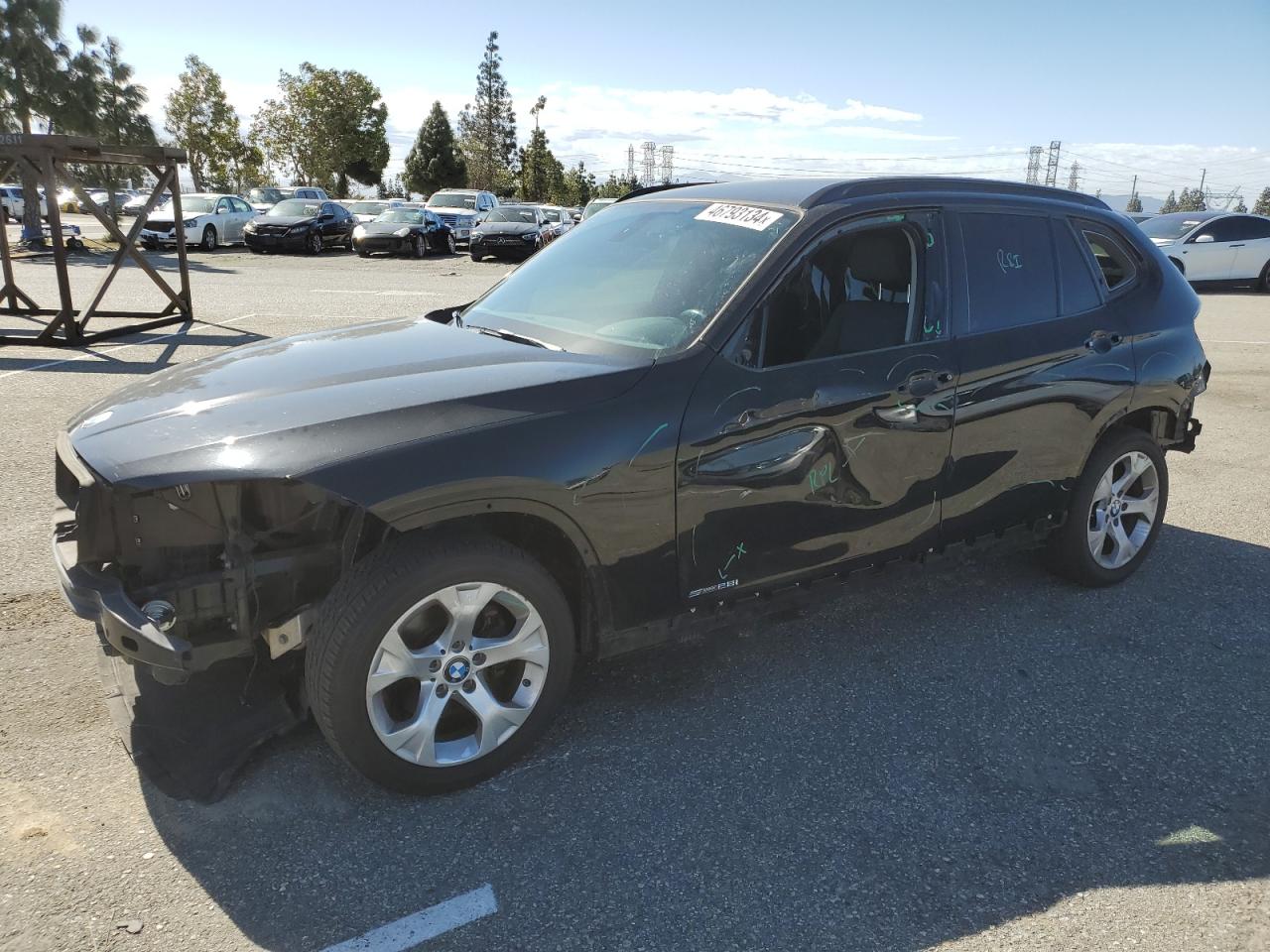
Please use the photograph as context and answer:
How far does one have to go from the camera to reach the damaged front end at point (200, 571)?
2.57 meters

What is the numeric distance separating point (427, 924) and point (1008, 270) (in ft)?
11.0

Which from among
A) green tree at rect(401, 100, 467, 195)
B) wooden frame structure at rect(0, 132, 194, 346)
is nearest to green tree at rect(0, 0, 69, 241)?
wooden frame structure at rect(0, 132, 194, 346)

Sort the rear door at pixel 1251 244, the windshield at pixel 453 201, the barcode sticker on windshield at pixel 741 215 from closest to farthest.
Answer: the barcode sticker on windshield at pixel 741 215 < the rear door at pixel 1251 244 < the windshield at pixel 453 201

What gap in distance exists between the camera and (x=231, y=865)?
2566 millimetres

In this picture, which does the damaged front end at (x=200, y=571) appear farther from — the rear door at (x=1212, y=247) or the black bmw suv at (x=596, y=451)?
the rear door at (x=1212, y=247)

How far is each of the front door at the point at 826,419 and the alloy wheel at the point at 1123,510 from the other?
1.16 m

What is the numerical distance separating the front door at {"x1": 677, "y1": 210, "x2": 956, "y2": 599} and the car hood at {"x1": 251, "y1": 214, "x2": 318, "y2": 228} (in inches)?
1019

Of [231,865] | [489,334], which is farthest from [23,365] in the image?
[231,865]

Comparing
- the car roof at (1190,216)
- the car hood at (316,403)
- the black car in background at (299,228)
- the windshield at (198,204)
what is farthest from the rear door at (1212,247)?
the windshield at (198,204)

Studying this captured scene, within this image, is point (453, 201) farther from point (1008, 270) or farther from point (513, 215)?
point (1008, 270)

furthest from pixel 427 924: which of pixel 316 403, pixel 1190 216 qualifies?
pixel 1190 216

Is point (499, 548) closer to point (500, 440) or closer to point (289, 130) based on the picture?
point (500, 440)

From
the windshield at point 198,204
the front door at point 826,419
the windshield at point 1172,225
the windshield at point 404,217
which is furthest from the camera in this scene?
the windshield at point 198,204

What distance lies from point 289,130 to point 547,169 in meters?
18.1
